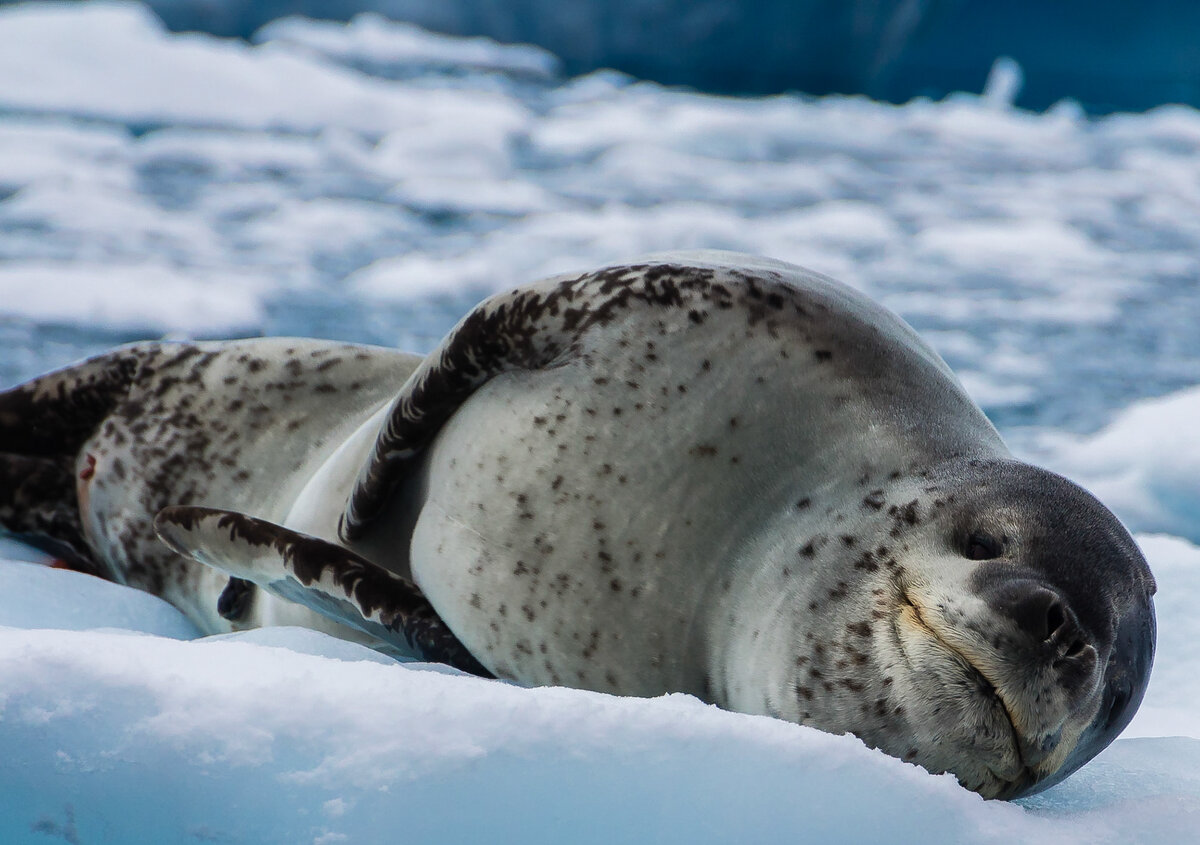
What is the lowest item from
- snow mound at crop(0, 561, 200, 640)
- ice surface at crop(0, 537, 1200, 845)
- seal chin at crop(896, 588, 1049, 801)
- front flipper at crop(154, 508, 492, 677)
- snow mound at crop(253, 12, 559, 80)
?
snow mound at crop(0, 561, 200, 640)

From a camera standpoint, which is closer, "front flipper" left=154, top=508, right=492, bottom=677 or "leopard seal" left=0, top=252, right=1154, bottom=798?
"leopard seal" left=0, top=252, right=1154, bottom=798

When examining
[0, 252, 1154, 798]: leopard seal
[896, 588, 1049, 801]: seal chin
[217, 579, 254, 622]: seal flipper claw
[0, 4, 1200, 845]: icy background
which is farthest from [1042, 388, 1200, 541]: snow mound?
[896, 588, 1049, 801]: seal chin

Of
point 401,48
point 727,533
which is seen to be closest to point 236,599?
point 727,533

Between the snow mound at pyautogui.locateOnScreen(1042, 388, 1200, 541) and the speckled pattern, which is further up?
the snow mound at pyautogui.locateOnScreen(1042, 388, 1200, 541)

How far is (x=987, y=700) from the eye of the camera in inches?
46.3

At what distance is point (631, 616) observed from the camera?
1511 millimetres

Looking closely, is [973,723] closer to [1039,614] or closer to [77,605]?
[1039,614]

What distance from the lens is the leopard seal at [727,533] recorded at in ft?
3.99

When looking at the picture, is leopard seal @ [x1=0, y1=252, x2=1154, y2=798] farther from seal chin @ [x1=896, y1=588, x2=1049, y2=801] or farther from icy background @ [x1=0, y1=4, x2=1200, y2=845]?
icy background @ [x1=0, y1=4, x2=1200, y2=845]

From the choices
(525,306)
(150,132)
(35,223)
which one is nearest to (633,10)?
(150,132)

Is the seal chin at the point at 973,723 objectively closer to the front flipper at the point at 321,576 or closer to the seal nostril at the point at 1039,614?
the seal nostril at the point at 1039,614

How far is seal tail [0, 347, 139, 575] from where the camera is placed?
2590 mm

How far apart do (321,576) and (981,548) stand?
886 mm

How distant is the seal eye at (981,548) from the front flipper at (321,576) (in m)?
0.67
